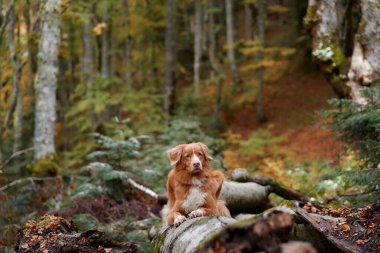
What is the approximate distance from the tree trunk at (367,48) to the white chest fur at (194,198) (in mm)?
4215

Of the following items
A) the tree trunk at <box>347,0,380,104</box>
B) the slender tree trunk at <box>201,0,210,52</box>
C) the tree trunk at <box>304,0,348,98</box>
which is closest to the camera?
the tree trunk at <box>347,0,380,104</box>

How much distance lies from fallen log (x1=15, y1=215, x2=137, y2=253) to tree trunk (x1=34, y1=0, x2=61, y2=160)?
5826 millimetres

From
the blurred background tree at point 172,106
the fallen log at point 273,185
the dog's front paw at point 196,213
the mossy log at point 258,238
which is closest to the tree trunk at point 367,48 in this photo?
the blurred background tree at point 172,106

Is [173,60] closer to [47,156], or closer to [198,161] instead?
[47,156]

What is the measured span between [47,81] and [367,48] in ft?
26.2

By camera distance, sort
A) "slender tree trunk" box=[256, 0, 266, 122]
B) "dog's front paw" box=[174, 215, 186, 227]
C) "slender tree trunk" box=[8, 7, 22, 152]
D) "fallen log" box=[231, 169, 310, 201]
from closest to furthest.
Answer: "dog's front paw" box=[174, 215, 186, 227] → "fallen log" box=[231, 169, 310, 201] → "slender tree trunk" box=[8, 7, 22, 152] → "slender tree trunk" box=[256, 0, 266, 122]

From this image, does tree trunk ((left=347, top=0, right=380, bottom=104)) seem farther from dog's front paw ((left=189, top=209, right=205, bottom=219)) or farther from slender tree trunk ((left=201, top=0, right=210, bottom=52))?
slender tree trunk ((left=201, top=0, right=210, bottom=52))

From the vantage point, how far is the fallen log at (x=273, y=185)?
831 cm

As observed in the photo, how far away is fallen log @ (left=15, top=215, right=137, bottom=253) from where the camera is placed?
5.20 metres

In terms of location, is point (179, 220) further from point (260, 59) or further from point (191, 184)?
point (260, 59)

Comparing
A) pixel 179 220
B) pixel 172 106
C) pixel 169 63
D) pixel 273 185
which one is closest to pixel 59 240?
pixel 179 220

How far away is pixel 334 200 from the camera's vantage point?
755 centimetres

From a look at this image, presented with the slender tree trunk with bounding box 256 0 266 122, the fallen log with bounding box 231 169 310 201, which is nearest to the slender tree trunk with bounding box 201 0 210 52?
the slender tree trunk with bounding box 256 0 266 122

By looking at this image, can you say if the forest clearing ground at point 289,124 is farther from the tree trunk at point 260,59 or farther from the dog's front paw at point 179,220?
the dog's front paw at point 179,220
